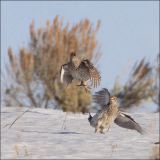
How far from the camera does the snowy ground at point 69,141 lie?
270 inches

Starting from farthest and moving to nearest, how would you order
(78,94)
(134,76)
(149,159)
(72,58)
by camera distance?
(134,76) → (78,94) → (72,58) → (149,159)

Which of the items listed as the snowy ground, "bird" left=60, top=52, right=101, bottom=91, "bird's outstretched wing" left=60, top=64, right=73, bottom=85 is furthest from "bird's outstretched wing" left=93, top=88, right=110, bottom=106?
"bird's outstretched wing" left=60, top=64, right=73, bottom=85

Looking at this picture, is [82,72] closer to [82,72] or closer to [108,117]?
[82,72]

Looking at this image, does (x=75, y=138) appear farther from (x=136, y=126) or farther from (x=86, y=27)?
(x=86, y=27)

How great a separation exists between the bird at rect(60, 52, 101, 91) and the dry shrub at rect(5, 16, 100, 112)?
9.81 m

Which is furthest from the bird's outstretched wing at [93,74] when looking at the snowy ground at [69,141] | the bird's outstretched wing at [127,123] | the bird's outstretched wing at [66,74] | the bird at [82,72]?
the bird's outstretched wing at [127,123]

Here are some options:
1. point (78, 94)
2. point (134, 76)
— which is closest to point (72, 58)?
point (78, 94)

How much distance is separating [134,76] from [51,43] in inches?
113

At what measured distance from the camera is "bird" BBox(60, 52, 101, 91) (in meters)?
9.38

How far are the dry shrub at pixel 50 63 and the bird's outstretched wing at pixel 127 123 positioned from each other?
35.5ft

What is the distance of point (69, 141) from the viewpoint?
25.8ft

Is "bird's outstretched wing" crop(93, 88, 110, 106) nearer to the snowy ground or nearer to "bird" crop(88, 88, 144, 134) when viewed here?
"bird" crop(88, 88, 144, 134)

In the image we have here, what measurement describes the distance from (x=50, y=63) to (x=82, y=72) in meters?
10.9

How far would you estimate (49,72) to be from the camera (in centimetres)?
2042
